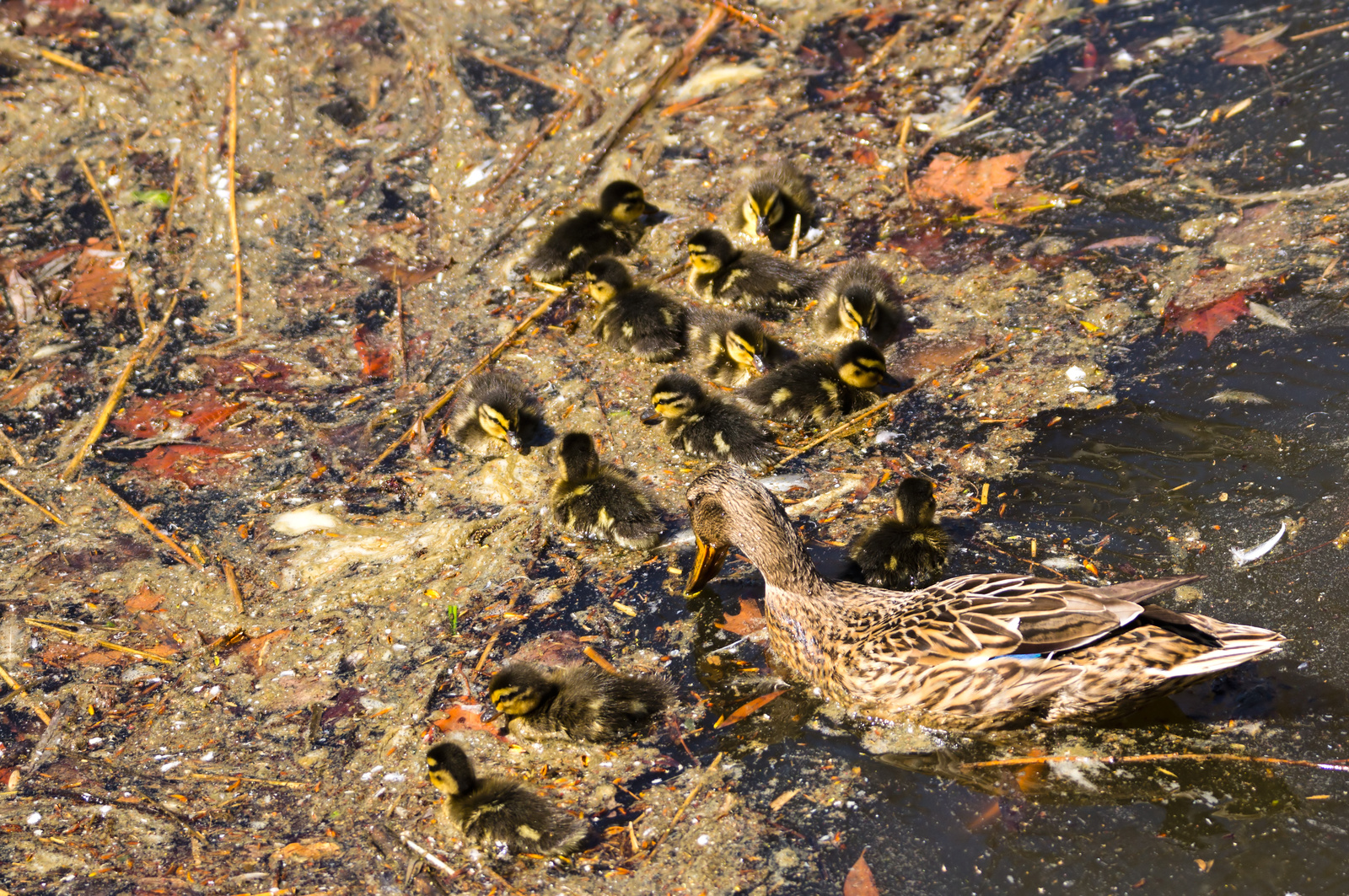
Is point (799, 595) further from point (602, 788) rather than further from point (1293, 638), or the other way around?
point (1293, 638)

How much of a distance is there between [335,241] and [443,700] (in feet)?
10.6

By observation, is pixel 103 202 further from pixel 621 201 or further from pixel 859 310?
pixel 859 310

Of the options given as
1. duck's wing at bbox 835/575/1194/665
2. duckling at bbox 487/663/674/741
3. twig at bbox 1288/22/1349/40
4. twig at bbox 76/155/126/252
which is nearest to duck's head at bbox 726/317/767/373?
duck's wing at bbox 835/575/1194/665

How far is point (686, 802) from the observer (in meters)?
3.07

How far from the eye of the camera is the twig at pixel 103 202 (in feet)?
19.1

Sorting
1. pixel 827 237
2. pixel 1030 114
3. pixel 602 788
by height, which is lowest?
pixel 602 788

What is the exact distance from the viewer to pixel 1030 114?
582cm

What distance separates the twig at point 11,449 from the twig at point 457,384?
5.32 ft

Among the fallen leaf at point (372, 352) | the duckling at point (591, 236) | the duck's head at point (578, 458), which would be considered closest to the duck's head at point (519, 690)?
the duck's head at point (578, 458)

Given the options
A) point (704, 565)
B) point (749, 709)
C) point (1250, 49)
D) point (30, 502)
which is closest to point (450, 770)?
point (749, 709)

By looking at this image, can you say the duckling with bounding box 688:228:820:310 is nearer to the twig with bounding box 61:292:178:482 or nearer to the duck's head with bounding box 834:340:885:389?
the duck's head with bounding box 834:340:885:389

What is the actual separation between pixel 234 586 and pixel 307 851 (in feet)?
4.36

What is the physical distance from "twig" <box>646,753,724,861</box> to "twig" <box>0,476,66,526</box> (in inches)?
116

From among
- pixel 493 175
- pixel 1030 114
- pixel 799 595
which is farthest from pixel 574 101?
pixel 799 595
